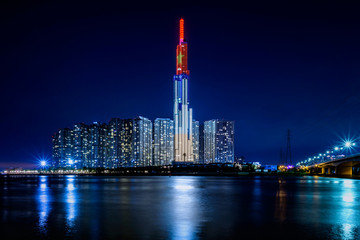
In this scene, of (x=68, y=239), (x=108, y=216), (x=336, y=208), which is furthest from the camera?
(x=336, y=208)

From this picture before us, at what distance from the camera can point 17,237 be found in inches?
691

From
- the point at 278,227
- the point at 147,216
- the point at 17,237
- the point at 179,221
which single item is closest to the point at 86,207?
the point at 147,216

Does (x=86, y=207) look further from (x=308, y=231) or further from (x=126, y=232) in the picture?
(x=308, y=231)

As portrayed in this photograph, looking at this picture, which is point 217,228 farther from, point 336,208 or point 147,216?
point 336,208

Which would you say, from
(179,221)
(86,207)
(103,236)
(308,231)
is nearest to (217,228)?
(179,221)

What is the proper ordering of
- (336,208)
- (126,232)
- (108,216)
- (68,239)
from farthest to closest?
(336,208) → (108,216) → (126,232) → (68,239)

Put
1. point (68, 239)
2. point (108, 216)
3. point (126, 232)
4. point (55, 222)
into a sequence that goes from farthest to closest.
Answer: point (108, 216) < point (55, 222) < point (126, 232) < point (68, 239)

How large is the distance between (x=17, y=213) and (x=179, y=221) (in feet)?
39.5

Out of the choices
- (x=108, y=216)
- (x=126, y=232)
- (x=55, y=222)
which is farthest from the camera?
(x=108, y=216)

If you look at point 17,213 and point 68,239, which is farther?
point 17,213

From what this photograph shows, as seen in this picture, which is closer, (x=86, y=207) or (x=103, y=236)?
(x=103, y=236)

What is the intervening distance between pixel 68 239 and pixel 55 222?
5.48m

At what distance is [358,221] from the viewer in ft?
75.0

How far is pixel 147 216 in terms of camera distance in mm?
24922
